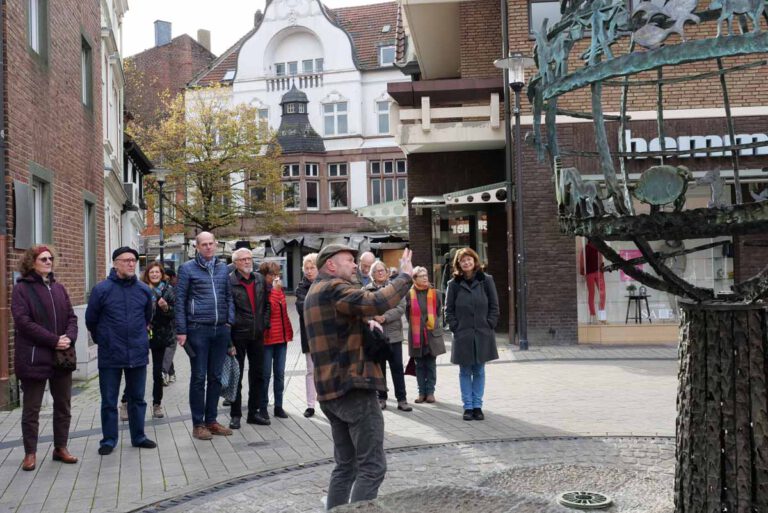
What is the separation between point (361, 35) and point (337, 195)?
9.52 m

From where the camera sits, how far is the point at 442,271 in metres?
20.1

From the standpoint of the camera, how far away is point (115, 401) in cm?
745

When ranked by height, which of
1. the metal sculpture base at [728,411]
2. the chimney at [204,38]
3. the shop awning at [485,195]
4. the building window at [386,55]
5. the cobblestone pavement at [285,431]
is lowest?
the cobblestone pavement at [285,431]

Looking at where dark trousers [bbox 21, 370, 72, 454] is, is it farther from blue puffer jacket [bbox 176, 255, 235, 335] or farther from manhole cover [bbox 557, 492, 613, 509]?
manhole cover [bbox 557, 492, 613, 509]

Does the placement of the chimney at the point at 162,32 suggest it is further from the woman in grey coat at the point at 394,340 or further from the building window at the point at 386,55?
the woman in grey coat at the point at 394,340

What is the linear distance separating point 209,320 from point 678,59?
532 centimetres

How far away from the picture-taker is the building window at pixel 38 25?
11688 mm

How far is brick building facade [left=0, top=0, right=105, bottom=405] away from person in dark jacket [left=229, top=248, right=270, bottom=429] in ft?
6.33

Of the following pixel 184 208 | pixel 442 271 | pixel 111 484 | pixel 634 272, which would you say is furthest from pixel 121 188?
pixel 634 272

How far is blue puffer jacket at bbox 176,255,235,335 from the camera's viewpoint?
784 cm

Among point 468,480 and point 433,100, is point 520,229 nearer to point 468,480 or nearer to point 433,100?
point 433,100

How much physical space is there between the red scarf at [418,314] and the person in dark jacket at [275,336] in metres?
1.49

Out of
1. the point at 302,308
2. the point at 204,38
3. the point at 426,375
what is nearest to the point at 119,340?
the point at 302,308

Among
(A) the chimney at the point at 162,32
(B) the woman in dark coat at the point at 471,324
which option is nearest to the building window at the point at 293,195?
(A) the chimney at the point at 162,32
